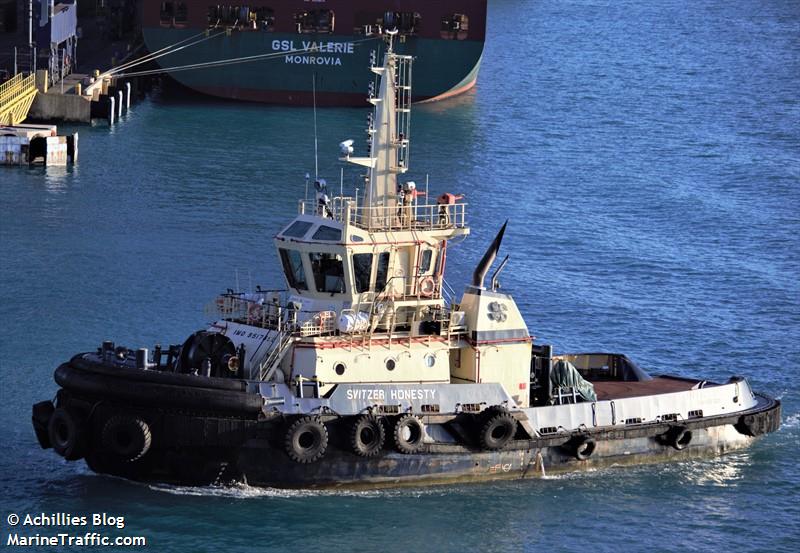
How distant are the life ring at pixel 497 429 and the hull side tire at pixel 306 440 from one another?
293cm

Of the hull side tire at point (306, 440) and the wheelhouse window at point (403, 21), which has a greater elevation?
the wheelhouse window at point (403, 21)

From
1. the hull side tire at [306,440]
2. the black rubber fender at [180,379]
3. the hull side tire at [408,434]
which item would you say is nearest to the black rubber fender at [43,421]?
the black rubber fender at [180,379]

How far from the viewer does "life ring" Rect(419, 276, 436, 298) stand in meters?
32.2

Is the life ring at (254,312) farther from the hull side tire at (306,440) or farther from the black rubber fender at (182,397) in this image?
the hull side tire at (306,440)

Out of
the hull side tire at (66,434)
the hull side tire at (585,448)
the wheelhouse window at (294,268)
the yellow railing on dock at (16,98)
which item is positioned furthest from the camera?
the yellow railing on dock at (16,98)

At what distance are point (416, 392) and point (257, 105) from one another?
48.0 m

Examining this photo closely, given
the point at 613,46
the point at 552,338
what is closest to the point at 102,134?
the point at 552,338

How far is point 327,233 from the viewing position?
31.4 m

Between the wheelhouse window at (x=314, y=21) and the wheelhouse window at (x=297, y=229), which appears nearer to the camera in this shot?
the wheelhouse window at (x=297, y=229)

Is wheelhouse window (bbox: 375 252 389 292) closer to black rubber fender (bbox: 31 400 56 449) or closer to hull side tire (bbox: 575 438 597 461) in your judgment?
hull side tire (bbox: 575 438 597 461)

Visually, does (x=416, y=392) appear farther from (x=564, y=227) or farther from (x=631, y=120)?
(x=631, y=120)

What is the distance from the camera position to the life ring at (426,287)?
105 ft

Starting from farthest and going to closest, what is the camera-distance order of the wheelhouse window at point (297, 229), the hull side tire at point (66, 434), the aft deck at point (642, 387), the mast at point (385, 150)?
the aft deck at point (642, 387) → the mast at point (385, 150) → the wheelhouse window at point (297, 229) → the hull side tire at point (66, 434)

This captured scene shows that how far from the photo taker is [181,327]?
41938 millimetres
